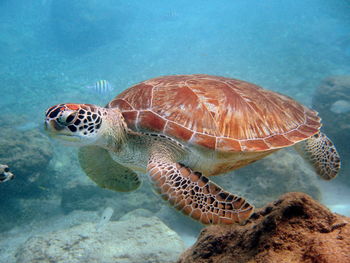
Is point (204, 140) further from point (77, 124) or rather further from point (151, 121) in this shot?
point (77, 124)

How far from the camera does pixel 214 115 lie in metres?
2.76

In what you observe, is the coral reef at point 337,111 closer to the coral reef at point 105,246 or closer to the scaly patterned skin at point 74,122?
the coral reef at point 105,246

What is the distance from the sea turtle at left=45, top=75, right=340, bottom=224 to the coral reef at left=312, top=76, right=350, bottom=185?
6286mm

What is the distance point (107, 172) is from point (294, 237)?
3009 millimetres

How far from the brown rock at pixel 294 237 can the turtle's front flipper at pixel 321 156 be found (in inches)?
90.6

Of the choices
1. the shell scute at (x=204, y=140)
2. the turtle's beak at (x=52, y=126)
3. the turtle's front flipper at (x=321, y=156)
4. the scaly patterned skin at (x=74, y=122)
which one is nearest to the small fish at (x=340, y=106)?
the turtle's front flipper at (x=321, y=156)

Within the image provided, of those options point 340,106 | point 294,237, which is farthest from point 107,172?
point 340,106

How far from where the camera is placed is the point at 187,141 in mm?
2576

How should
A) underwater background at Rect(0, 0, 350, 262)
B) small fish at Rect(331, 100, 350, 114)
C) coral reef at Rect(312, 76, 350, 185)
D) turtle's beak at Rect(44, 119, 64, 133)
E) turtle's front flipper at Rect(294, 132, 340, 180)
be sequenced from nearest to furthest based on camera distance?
turtle's beak at Rect(44, 119, 64, 133) < turtle's front flipper at Rect(294, 132, 340, 180) < underwater background at Rect(0, 0, 350, 262) < coral reef at Rect(312, 76, 350, 185) < small fish at Rect(331, 100, 350, 114)

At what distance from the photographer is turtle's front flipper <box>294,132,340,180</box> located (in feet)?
11.1

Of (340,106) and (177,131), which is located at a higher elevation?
(177,131)

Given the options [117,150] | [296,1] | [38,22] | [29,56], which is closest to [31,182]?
[117,150]

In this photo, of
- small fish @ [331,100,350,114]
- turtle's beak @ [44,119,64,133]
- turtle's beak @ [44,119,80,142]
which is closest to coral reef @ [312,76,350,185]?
small fish @ [331,100,350,114]

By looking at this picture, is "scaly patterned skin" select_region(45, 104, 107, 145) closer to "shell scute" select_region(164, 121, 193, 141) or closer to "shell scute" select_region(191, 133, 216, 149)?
"shell scute" select_region(164, 121, 193, 141)
